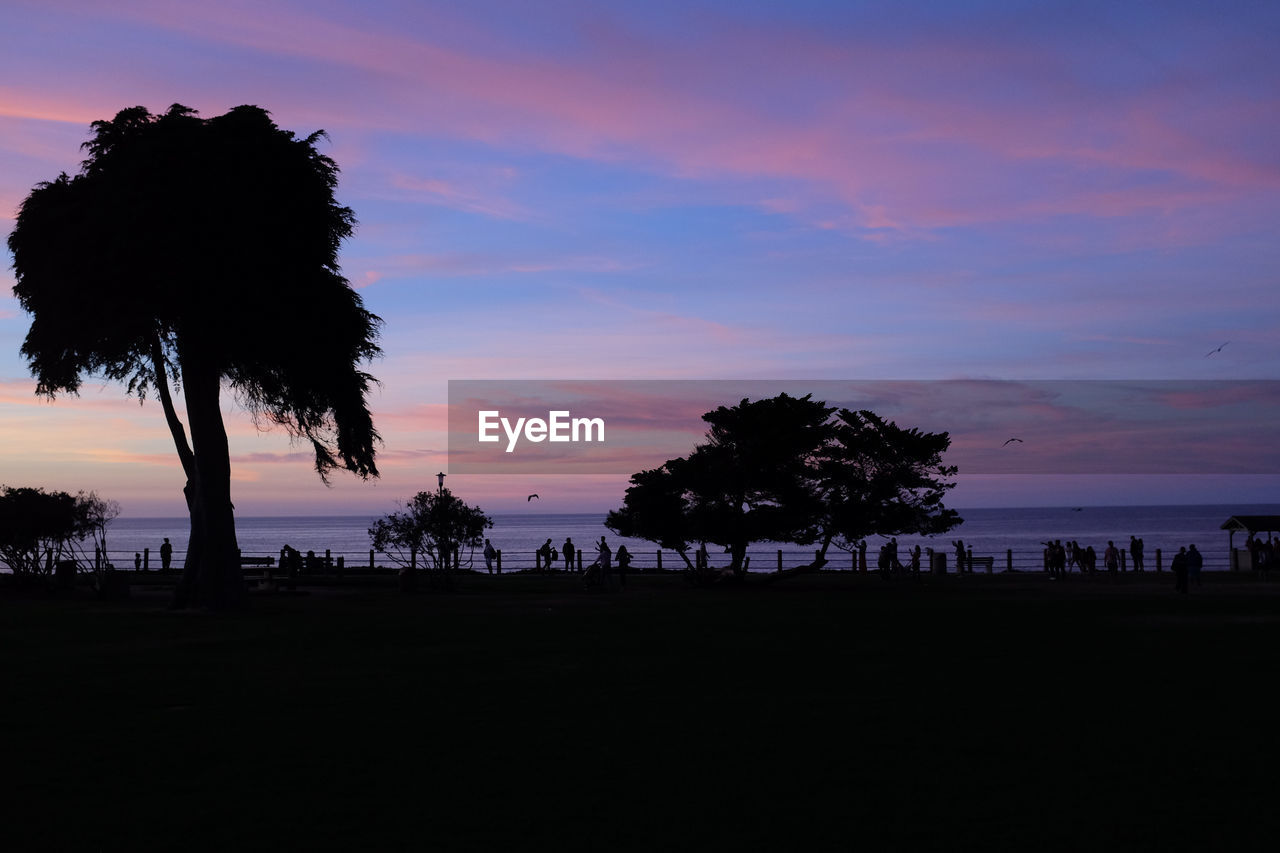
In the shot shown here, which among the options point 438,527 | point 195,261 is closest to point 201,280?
point 195,261

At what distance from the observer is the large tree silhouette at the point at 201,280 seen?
32.6 m

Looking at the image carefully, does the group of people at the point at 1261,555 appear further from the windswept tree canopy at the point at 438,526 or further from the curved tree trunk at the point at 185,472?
the curved tree trunk at the point at 185,472

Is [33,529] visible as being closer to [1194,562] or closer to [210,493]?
[210,493]

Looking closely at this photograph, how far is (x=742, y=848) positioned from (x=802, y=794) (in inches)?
62.9

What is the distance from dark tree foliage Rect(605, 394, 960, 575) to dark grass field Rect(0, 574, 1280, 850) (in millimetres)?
22730

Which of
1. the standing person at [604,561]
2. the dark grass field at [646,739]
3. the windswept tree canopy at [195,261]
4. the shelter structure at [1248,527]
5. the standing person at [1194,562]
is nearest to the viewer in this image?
the dark grass field at [646,739]

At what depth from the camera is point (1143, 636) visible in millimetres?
22641

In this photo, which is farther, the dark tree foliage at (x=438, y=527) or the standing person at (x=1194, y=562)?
the dark tree foliage at (x=438, y=527)

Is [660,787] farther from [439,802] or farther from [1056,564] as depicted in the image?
[1056,564]

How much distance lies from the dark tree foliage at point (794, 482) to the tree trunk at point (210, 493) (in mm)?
18264

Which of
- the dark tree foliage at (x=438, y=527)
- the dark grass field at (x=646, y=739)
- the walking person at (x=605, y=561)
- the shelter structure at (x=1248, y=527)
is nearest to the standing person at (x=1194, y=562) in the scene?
the shelter structure at (x=1248, y=527)

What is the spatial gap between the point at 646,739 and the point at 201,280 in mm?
24793

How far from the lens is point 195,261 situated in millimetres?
32625

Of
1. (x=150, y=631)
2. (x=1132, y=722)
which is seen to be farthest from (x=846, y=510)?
(x=1132, y=722)
